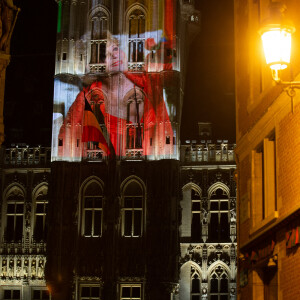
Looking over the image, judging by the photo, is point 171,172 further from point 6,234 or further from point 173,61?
point 6,234

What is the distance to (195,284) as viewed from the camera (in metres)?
30.3

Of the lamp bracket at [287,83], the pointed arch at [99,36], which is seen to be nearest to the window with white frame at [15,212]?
the pointed arch at [99,36]

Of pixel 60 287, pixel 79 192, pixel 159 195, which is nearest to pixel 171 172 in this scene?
pixel 159 195

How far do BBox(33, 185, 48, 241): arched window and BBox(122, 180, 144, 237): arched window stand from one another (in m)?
3.65

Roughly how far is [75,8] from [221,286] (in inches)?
533

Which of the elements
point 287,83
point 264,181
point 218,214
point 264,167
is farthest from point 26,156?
point 287,83

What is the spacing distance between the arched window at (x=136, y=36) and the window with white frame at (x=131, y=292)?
Result: 951cm

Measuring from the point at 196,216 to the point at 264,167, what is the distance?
1887 cm

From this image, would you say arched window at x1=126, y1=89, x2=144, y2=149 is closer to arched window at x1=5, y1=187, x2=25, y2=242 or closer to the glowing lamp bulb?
arched window at x1=5, y1=187, x2=25, y2=242

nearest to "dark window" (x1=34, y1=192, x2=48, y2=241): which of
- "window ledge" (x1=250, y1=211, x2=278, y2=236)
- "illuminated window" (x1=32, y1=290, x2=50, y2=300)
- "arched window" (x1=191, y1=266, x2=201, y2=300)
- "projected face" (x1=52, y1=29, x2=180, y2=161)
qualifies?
"illuminated window" (x1=32, y1=290, x2=50, y2=300)

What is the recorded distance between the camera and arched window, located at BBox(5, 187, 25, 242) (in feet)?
104

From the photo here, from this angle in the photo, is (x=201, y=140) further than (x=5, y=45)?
Yes

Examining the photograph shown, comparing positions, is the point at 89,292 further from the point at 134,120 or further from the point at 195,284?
the point at 134,120

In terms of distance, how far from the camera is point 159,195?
98.0ft
